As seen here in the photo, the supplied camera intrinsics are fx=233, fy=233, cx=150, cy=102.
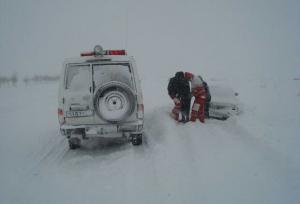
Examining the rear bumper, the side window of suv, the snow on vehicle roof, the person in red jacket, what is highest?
the snow on vehicle roof

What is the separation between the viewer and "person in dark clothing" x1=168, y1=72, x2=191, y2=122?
729 centimetres

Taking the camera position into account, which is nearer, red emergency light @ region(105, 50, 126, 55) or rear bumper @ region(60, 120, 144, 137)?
rear bumper @ region(60, 120, 144, 137)

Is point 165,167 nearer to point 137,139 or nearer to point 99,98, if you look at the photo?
point 137,139

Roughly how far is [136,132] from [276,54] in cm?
7651

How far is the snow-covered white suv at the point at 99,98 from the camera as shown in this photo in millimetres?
5020

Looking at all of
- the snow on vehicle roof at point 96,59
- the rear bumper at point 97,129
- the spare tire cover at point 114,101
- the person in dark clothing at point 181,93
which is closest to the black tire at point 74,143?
the rear bumper at point 97,129

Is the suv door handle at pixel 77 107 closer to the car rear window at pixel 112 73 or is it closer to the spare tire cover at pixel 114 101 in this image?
the spare tire cover at pixel 114 101

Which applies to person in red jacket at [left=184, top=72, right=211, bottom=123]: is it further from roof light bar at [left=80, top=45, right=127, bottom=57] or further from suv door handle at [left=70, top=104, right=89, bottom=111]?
suv door handle at [left=70, top=104, right=89, bottom=111]

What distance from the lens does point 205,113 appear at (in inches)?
317

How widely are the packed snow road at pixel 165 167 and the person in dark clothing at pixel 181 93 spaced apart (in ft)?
2.33

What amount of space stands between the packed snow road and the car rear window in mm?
1704

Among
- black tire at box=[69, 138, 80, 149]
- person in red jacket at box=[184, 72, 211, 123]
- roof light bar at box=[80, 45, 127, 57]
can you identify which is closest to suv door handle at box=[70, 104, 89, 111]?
black tire at box=[69, 138, 80, 149]

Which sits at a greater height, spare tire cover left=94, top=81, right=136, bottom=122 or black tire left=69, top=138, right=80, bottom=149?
spare tire cover left=94, top=81, right=136, bottom=122

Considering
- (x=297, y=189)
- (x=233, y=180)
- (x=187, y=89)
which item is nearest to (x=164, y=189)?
(x=233, y=180)
